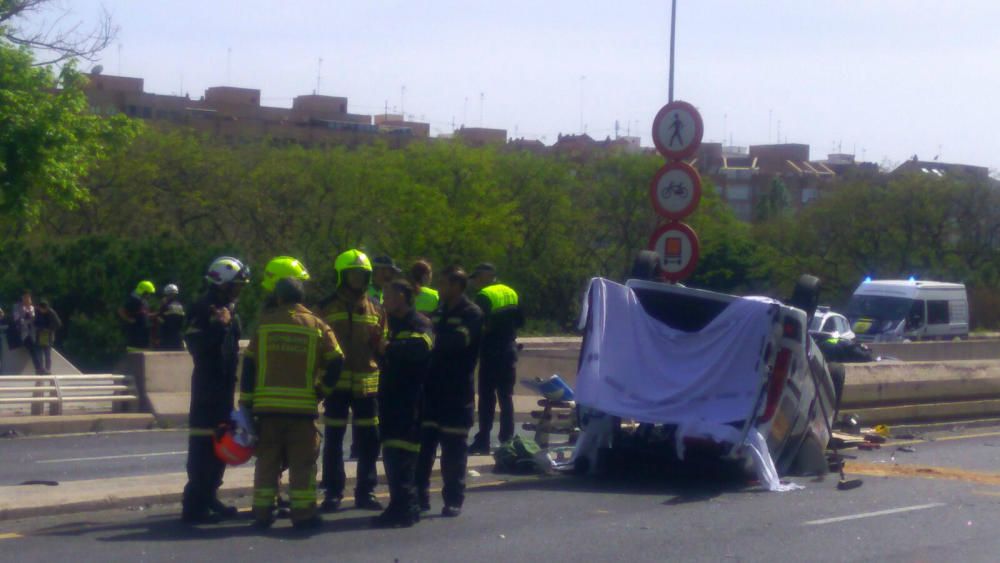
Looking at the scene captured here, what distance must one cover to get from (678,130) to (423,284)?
364 cm

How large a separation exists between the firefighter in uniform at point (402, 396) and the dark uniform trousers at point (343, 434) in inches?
9.6

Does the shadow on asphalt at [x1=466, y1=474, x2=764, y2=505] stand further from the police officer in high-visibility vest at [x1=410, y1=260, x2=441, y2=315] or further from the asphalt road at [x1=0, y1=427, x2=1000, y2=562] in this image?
the police officer in high-visibility vest at [x1=410, y1=260, x2=441, y2=315]

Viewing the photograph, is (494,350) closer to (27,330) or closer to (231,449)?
(231,449)

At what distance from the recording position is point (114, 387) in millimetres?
17016

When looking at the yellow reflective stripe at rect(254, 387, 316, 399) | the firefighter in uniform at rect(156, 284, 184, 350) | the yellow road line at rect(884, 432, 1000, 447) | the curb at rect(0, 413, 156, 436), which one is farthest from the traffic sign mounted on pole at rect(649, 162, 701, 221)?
the firefighter in uniform at rect(156, 284, 184, 350)

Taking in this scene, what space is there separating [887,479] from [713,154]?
404ft

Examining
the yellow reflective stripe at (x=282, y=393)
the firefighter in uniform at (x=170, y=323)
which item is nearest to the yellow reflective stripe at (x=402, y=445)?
the yellow reflective stripe at (x=282, y=393)

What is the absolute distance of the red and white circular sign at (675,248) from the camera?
542 inches

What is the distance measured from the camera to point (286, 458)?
8.48 metres

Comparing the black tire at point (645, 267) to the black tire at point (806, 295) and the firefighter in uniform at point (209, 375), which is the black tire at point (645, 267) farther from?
the firefighter in uniform at point (209, 375)

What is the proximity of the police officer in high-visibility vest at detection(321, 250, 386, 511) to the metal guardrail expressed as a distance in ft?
27.5

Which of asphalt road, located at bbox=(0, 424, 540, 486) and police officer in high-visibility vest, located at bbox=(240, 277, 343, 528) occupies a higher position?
police officer in high-visibility vest, located at bbox=(240, 277, 343, 528)

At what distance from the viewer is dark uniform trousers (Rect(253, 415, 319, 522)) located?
27.4 ft

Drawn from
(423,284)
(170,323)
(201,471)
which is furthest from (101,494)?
(170,323)
